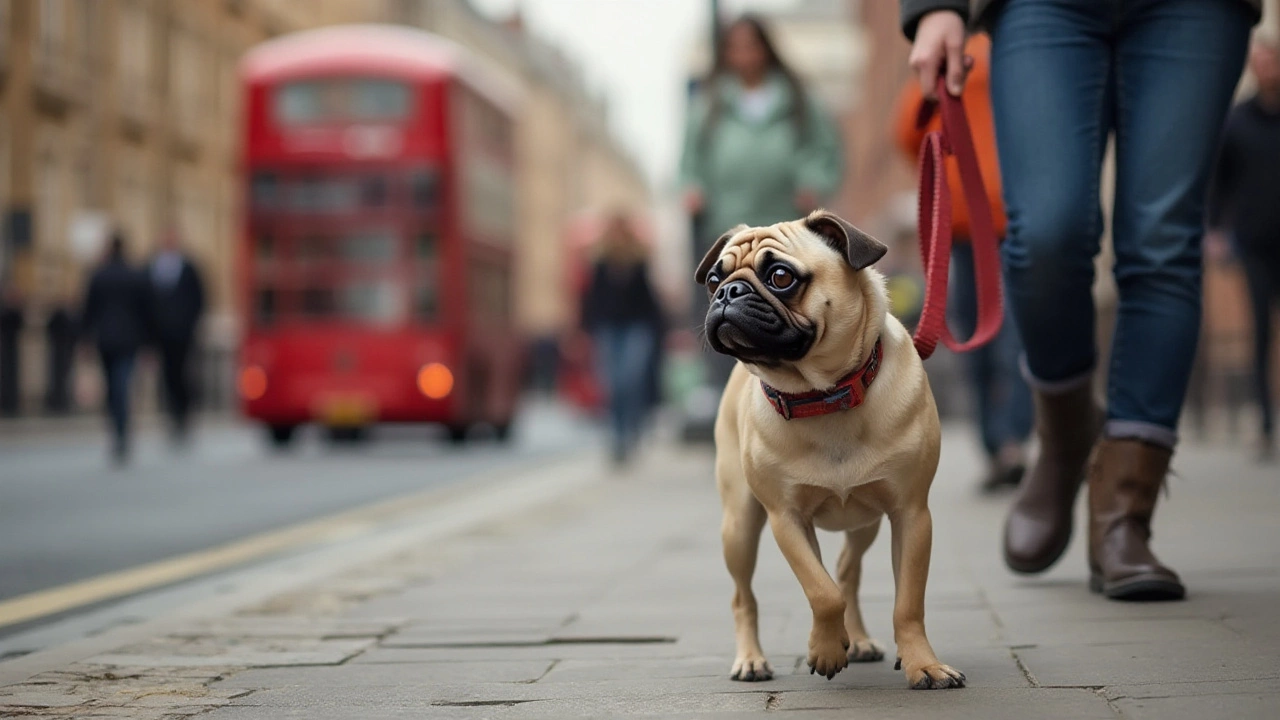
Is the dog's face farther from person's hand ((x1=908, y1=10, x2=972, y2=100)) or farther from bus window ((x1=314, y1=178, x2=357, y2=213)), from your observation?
bus window ((x1=314, y1=178, x2=357, y2=213))

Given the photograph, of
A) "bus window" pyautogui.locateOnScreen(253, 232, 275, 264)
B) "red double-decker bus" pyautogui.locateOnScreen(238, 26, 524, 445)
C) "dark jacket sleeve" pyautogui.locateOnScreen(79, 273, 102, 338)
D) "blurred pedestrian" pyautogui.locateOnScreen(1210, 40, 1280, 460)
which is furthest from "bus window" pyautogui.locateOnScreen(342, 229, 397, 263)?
"blurred pedestrian" pyautogui.locateOnScreen(1210, 40, 1280, 460)

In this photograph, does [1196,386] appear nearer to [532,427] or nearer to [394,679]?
[394,679]

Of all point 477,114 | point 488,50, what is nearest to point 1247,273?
point 477,114

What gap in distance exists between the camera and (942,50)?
163 inches

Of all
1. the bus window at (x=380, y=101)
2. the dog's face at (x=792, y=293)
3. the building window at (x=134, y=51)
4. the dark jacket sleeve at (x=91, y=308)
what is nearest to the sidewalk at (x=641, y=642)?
the dog's face at (x=792, y=293)

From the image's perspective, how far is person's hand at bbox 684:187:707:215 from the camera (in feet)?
30.6

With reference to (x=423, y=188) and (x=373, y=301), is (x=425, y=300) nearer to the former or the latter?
(x=373, y=301)

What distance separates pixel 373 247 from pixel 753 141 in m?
8.07

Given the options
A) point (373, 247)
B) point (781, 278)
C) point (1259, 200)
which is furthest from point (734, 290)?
point (373, 247)

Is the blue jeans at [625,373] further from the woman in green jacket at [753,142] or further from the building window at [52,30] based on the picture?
the building window at [52,30]

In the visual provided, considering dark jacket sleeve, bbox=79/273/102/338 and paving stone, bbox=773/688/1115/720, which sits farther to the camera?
dark jacket sleeve, bbox=79/273/102/338

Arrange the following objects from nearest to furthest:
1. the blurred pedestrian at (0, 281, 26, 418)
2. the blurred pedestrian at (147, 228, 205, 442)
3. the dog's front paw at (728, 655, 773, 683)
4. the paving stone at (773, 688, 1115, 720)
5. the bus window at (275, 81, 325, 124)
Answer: the paving stone at (773, 688, 1115, 720) < the dog's front paw at (728, 655, 773, 683) < the blurred pedestrian at (147, 228, 205, 442) < the bus window at (275, 81, 325, 124) < the blurred pedestrian at (0, 281, 26, 418)

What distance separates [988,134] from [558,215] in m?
80.4

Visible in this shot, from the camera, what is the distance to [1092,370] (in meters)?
4.40
